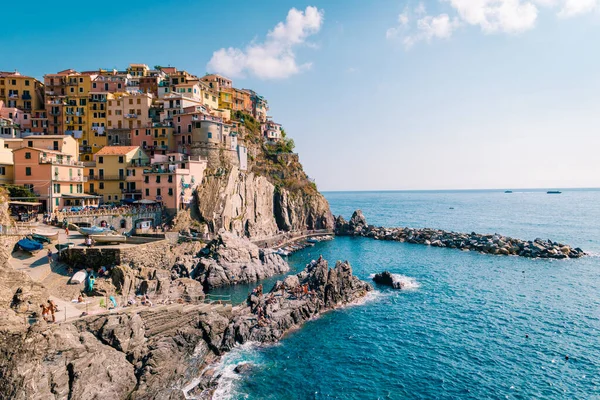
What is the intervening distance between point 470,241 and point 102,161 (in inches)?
3151

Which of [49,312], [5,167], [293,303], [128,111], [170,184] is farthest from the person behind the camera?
[128,111]

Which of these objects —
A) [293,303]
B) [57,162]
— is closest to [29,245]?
[57,162]

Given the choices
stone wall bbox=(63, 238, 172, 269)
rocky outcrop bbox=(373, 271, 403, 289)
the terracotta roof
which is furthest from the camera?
the terracotta roof

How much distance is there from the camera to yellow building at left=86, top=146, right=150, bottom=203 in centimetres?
6406

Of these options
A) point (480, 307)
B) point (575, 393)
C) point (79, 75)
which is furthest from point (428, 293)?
point (79, 75)

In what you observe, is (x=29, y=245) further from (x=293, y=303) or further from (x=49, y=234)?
(x=293, y=303)

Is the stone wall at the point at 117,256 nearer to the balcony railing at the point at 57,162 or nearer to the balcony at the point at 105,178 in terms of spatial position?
the balcony railing at the point at 57,162

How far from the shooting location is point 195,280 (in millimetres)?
48062

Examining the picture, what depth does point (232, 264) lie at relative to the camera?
54.3 m

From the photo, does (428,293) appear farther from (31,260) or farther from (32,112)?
(32,112)

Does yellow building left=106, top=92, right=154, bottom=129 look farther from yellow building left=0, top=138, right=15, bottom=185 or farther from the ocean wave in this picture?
the ocean wave

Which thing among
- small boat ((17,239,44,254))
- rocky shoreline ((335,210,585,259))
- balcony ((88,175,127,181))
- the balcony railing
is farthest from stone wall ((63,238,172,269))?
rocky shoreline ((335,210,585,259))

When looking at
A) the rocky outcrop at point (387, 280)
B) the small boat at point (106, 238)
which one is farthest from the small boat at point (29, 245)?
the rocky outcrop at point (387, 280)

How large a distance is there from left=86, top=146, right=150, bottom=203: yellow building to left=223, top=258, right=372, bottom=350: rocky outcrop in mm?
38375
